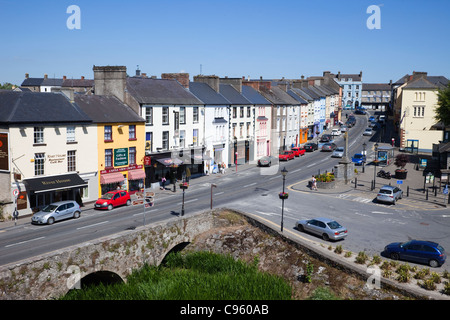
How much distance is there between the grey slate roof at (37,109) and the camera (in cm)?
3850

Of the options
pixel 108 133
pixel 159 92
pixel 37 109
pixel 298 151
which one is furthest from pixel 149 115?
pixel 298 151

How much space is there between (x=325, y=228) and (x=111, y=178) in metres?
23.0

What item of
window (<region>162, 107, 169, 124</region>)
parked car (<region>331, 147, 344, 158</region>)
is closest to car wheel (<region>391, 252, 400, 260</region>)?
window (<region>162, 107, 169, 124</region>)

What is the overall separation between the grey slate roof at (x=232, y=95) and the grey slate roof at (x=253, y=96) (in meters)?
1.63

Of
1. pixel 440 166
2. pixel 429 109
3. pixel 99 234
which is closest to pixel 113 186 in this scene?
pixel 99 234

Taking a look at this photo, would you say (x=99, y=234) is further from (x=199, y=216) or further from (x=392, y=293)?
(x=392, y=293)

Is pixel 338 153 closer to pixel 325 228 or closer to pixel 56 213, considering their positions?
pixel 325 228

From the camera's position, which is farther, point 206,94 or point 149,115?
point 206,94

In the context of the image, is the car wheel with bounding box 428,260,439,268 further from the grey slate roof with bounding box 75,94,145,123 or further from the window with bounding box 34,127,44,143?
the window with bounding box 34,127,44,143

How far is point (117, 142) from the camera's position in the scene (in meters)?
46.8

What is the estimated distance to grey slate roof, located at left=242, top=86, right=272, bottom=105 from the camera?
234ft

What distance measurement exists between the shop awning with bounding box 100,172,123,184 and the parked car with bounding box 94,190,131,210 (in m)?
2.69

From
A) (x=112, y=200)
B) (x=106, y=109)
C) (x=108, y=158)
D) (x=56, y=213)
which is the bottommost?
(x=56, y=213)

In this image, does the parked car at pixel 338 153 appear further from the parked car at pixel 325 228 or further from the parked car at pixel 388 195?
the parked car at pixel 325 228
